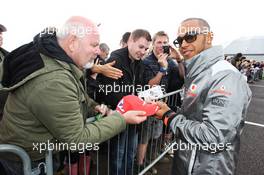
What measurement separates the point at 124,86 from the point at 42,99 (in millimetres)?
1433

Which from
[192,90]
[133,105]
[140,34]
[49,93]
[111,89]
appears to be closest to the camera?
[49,93]

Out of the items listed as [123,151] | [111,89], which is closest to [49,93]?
[111,89]

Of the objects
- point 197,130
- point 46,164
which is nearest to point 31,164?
point 46,164

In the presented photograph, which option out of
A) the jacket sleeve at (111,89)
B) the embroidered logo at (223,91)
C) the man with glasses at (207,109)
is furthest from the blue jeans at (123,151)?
the embroidered logo at (223,91)

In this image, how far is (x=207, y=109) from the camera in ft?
4.27

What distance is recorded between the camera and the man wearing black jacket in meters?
2.44

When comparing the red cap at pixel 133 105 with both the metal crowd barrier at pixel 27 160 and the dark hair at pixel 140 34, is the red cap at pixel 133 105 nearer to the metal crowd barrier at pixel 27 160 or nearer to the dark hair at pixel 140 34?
the metal crowd barrier at pixel 27 160

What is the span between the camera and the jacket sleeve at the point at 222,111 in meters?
1.25

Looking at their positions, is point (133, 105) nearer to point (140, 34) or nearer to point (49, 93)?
point (49, 93)

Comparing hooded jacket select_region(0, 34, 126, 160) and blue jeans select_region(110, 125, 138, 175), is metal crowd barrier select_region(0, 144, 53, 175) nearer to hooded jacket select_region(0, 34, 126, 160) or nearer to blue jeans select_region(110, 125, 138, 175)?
hooded jacket select_region(0, 34, 126, 160)

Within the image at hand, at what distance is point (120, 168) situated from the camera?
8.55ft

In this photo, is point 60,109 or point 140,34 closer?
point 60,109

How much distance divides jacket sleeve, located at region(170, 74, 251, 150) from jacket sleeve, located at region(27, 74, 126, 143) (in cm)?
76

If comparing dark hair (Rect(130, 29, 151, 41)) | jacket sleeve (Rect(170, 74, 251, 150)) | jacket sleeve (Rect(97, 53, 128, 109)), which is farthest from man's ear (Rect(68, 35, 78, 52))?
dark hair (Rect(130, 29, 151, 41))
